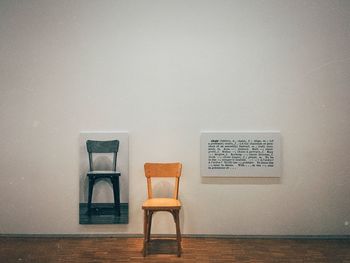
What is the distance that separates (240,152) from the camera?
4.22m

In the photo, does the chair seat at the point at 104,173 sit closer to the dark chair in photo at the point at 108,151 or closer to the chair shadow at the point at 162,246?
the dark chair in photo at the point at 108,151

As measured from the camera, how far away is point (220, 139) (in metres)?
4.21

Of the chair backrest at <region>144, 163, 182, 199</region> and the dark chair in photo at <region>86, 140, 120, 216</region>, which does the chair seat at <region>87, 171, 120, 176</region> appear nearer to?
the dark chair in photo at <region>86, 140, 120, 216</region>

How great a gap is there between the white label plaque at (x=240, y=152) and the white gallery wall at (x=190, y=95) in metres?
0.09

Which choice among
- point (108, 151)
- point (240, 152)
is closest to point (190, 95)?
point (240, 152)

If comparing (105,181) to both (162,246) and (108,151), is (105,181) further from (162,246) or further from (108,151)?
(162,246)

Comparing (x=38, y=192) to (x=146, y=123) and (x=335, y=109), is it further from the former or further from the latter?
(x=335, y=109)

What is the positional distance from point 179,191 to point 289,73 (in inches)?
76.2

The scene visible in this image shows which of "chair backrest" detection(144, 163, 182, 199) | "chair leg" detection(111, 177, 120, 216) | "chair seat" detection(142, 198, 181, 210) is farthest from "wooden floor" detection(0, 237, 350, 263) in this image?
"chair backrest" detection(144, 163, 182, 199)

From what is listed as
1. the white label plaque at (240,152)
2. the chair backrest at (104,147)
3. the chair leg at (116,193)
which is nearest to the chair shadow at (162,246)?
the chair leg at (116,193)

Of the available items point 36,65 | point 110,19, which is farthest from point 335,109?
point 36,65

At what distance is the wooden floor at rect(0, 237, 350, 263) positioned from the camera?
346 cm

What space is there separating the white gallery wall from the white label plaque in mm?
94

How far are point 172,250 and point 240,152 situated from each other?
4.55ft
